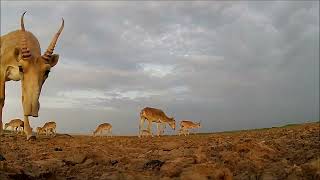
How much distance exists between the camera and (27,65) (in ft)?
38.4

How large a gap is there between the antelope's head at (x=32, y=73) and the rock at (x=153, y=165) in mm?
4538

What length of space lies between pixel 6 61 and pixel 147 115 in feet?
69.4

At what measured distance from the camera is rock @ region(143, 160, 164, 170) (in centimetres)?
782

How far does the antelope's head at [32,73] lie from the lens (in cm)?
1130

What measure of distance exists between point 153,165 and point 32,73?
5.25 m

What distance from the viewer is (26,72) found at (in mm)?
11602

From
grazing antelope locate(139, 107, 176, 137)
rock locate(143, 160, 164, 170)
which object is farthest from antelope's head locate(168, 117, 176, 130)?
rock locate(143, 160, 164, 170)

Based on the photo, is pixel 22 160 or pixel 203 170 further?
pixel 22 160

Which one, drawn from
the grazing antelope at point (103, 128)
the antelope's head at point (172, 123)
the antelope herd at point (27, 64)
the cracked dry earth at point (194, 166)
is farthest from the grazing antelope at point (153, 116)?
the cracked dry earth at point (194, 166)

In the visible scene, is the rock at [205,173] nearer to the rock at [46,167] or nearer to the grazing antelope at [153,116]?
the rock at [46,167]

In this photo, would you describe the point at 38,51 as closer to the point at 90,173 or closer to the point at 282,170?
the point at 90,173

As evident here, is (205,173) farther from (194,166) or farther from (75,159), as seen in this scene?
(75,159)

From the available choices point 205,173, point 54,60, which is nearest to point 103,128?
point 54,60

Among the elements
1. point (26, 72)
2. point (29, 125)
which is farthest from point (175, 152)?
point (29, 125)
